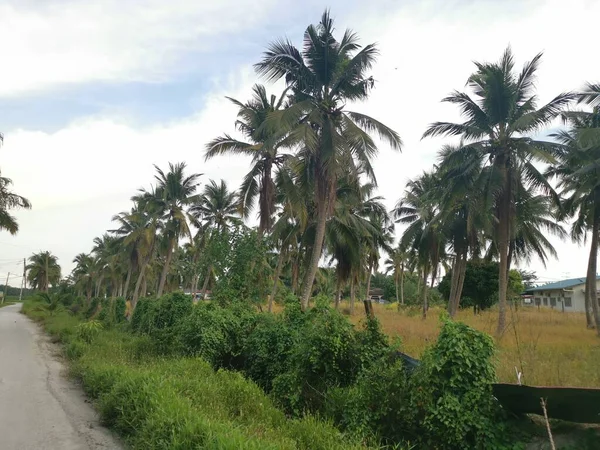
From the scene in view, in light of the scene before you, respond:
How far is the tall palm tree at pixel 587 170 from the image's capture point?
15914 mm

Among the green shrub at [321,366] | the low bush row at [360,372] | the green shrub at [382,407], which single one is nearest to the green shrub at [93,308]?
the low bush row at [360,372]

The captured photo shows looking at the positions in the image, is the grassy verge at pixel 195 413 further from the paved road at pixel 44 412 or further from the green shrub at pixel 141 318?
the green shrub at pixel 141 318

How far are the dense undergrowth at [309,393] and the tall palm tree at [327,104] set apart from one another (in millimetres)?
5226

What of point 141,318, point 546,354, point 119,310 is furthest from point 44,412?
point 119,310

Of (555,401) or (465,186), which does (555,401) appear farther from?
(465,186)

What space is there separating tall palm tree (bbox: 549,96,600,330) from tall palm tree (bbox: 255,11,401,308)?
7140mm

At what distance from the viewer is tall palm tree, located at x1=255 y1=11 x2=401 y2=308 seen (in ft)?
46.3

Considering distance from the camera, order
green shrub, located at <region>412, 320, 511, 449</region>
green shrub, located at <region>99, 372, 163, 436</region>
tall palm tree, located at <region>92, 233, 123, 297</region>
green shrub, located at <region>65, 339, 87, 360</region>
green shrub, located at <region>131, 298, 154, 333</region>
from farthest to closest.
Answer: tall palm tree, located at <region>92, 233, 123, 297</region>
green shrub, located at <region>131, 298, 154, 333</region>
green shrub, located at <region>65, 339, 87, 360</region>
green shrub, located at <region>99, 372, 163, 436</region>
green shrub, located at <region>412, 320, 511, 449</region>

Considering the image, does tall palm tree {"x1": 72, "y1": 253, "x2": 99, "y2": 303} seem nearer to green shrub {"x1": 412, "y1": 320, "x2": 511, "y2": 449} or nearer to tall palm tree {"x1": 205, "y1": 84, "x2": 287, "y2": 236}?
tall palm tree {"x1": 205, "y1": 84, "x2": 287, "y2": 236}

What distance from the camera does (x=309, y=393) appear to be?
23.3 feet

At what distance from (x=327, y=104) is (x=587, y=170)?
9.70 meters

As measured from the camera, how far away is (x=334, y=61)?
1458 cm

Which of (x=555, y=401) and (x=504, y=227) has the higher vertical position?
(x=504, y=227)

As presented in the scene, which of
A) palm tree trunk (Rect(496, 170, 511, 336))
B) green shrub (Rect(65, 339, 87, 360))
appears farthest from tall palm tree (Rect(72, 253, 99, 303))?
palm tree trunk (Rect(496, 170, 511, 336))
